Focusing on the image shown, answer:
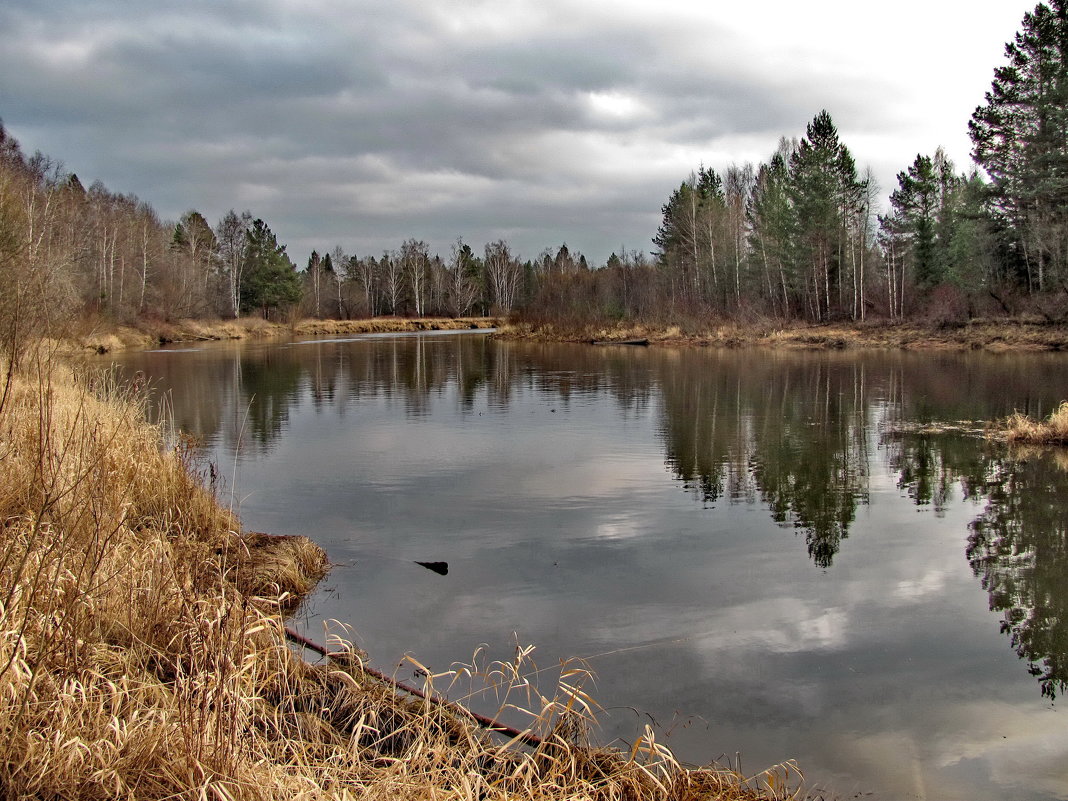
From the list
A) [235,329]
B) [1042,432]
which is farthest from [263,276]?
[1042,432]

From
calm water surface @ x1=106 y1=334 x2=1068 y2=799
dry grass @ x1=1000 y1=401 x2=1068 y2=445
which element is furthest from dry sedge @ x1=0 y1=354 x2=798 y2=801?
dry grass @ x1=1000 y1=401 x2=1068 y2=445

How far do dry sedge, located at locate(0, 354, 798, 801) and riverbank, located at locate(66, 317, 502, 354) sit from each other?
104ft

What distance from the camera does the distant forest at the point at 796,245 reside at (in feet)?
130

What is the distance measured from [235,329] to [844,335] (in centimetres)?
4516

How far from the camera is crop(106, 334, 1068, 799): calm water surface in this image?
517 cm

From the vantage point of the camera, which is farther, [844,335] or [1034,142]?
[844,335]

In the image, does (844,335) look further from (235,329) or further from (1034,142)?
(235,329)

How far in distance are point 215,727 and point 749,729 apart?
320 cm

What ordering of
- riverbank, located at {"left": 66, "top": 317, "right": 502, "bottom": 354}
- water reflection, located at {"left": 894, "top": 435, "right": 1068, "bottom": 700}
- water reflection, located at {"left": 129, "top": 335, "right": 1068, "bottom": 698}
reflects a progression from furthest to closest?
riverbank, located at {"left": 66, "top": 317, "right": 502, "bottom": 354} < water reflection, located at {"left": 129, "top": 335, "right": 1068, "bottom": 698} < water reflection, located at {"left": 894, "top": 435, "right": 1068, "bottom": 700}

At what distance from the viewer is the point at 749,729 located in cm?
511

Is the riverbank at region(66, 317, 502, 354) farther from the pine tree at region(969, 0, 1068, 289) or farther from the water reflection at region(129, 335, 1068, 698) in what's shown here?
the pine tree at region(969, 0, 1068, 289)

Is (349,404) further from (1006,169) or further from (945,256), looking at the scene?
(945,256)

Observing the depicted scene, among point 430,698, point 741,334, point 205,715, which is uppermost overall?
point 741,334

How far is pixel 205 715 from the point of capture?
12.1 feet
